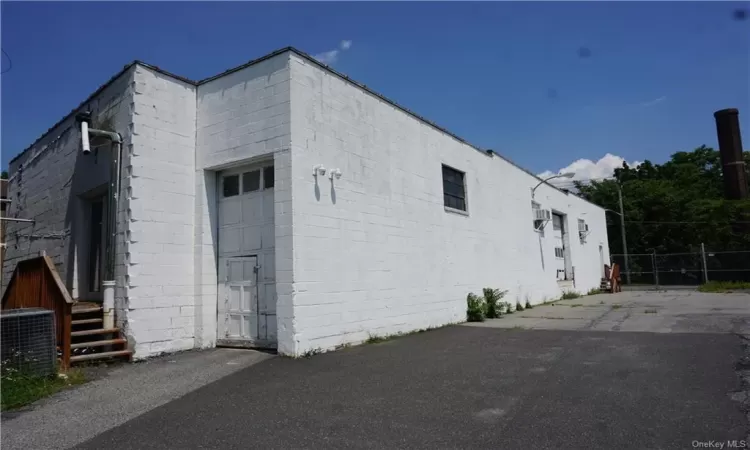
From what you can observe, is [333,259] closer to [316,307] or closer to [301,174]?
[316,307]

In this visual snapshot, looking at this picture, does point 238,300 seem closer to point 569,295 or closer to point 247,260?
point 247,260

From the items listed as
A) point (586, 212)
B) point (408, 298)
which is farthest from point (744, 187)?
point (408, 298)

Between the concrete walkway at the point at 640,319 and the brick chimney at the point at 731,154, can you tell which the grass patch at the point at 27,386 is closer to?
the concrete walkway at the point at 640,319

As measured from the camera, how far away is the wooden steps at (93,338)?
7.54 m

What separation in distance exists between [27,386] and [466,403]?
5.64 metres

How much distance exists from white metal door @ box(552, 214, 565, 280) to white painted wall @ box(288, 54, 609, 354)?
6.81 m

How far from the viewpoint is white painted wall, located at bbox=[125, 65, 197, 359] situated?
26.3 feet

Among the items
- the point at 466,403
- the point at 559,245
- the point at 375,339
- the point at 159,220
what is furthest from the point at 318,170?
the point at 559,245

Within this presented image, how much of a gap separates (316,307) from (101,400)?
3450mm

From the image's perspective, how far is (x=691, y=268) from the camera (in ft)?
99.0

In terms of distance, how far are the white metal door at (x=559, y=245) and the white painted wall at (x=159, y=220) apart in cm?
1644

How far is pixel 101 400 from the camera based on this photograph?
579 centimetres

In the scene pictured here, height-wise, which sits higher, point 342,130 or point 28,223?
point 342,130

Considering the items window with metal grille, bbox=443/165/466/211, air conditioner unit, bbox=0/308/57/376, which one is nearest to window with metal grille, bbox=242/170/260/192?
air conditioner unit, bbox=0/308/57/376
